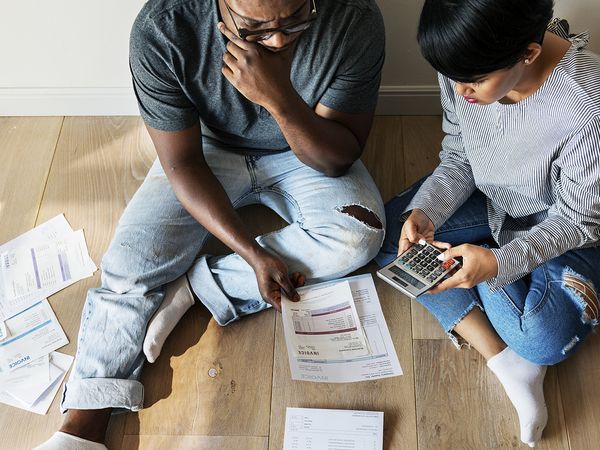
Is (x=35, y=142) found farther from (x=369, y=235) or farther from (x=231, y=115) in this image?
(x=369, y=235)

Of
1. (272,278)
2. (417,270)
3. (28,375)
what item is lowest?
(28,375)

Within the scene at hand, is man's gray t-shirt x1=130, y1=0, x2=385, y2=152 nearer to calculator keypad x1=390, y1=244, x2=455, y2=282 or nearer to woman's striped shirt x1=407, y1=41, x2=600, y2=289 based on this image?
woman's striped shirt x1=407, y1=41, x2=600, y2=289

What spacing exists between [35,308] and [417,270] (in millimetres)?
906

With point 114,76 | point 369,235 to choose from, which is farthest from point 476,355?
point 114,76

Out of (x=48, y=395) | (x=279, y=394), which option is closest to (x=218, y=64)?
(x=279, y=394)

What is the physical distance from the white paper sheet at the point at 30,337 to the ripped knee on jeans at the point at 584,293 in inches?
43.4

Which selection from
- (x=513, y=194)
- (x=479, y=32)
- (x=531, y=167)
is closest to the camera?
(x=479, y=32)

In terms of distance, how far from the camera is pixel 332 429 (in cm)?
141

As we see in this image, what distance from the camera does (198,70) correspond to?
54.5 inches

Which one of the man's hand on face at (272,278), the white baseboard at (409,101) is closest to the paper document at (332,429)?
the man's hand on face at (272,278)

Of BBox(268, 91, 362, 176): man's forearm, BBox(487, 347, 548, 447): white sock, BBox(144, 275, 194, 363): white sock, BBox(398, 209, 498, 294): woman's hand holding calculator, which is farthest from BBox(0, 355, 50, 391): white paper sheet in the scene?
BBox(487, 347, 548, 447): white sock

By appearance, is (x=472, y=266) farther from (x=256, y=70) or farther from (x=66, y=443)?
(x=66, y=443)

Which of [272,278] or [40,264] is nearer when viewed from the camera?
Result: [272,278]

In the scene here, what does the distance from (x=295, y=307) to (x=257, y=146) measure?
1.27 ft
